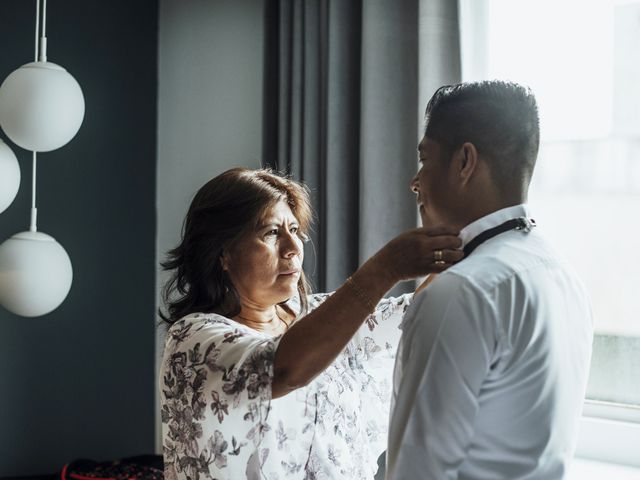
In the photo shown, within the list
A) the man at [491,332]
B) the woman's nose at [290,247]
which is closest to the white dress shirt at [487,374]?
the man at [491,332]

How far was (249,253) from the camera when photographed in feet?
5.76

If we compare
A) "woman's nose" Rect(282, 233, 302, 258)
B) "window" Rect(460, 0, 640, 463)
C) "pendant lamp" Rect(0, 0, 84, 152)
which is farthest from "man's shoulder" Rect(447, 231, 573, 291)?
"pendant lamp" Rect(0, 0, 84, 152)

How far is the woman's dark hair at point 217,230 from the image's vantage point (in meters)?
1.74

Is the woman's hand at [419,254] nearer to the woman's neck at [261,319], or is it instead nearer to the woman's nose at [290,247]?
the woman's nose at [290,247]

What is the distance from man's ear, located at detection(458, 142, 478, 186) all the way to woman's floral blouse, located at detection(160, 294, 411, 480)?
46 centimetres

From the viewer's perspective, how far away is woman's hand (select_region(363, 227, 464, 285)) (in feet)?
4.00

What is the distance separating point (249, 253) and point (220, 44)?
151 cm

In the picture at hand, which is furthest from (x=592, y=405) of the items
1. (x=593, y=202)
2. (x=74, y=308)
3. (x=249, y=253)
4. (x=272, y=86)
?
(x=74, y=308)

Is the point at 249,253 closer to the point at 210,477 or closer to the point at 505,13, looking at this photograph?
the point at 210,477

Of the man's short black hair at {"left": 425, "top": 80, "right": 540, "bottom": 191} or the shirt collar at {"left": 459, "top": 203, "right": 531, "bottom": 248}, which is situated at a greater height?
the man's short black hair at {"left": 425, "top": 80, "right": 540, "bottom": 191}

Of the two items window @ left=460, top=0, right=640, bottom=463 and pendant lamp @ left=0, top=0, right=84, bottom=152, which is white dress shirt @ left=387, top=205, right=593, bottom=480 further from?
pendant lamp @ left=0, top=0, right=84, bottom=152

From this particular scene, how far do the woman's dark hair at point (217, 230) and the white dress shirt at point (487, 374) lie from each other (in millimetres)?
691

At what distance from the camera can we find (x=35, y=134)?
2232 millimetres

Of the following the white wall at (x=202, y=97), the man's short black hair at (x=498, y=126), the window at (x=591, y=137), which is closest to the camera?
the man's short black hair at (x=498, y=126)
